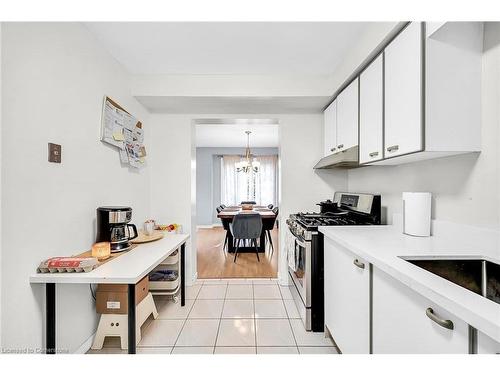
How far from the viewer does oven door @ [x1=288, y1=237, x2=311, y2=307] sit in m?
1.85

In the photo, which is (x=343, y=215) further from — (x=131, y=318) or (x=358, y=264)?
(x=131, y=318)

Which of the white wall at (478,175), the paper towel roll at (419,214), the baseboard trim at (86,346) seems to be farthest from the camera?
the baseboard trim at (86,346)

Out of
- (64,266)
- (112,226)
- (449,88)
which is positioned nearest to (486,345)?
(449,88)

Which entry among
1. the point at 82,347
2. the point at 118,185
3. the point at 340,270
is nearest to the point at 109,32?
the point at 118,185

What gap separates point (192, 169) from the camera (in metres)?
2.79

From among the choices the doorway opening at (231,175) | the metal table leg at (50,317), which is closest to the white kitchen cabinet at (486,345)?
the metal table leg at (50,317)

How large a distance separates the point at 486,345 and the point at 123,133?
8.07 ft

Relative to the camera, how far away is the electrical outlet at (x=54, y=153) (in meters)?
1.29

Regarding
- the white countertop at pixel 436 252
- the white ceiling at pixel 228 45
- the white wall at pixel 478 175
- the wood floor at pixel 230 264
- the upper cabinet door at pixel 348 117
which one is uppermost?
the white ceiling at pixel 228 45

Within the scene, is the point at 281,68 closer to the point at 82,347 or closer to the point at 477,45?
the point at 477,45

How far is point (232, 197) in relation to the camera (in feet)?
23.4

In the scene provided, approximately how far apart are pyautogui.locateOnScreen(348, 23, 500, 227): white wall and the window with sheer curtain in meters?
5.54

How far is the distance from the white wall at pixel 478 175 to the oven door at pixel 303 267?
901 millimetres

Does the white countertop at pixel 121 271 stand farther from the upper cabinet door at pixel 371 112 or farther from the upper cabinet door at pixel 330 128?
the upper cabinet door at pixel 330 128
